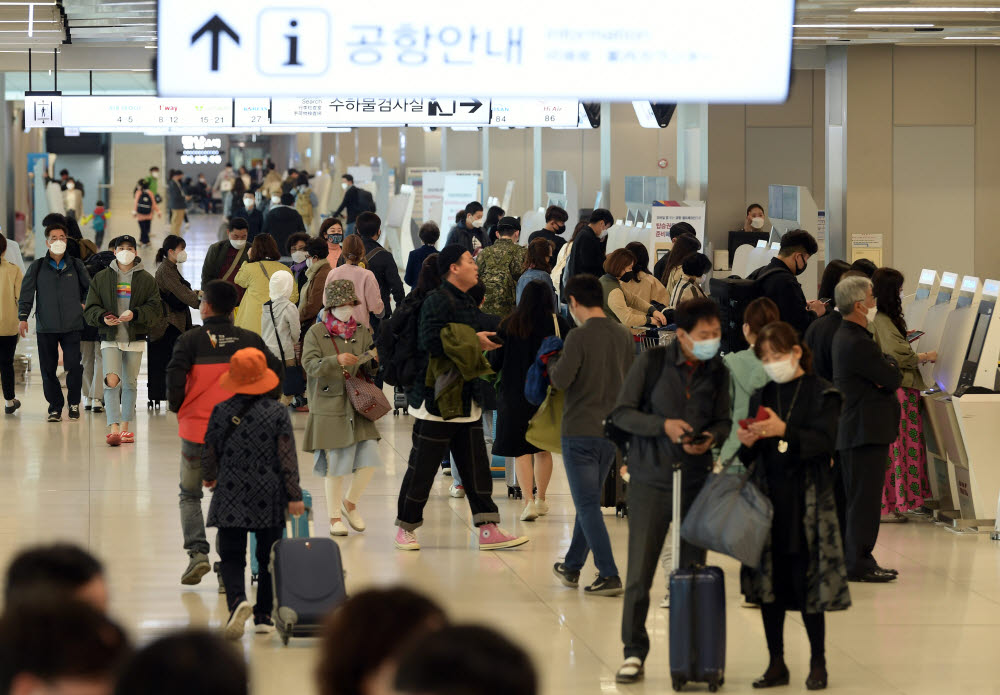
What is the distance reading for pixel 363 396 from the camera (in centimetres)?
807

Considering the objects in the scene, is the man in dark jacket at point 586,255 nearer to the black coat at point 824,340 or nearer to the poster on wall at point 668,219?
the poster on wall at point 668,219

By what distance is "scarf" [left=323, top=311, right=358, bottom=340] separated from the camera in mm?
8094

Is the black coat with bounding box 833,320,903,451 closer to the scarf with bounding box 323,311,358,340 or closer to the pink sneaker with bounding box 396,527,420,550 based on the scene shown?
the pink sneaker with bounding box 396,527,420,550

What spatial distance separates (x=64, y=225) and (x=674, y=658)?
831 centimetres

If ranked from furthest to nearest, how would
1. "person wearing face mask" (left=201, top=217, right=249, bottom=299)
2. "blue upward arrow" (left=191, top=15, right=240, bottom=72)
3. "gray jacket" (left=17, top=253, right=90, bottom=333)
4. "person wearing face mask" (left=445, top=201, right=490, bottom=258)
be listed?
"person wearing face mask" (left=445, top=201, right=490, bottom=258)
"person wearing face mask" (left=201, top=217, right=249, bottom=299)
"gray jacket" (left=17, top=253, right=90, bottom=333)
"blue upward arrow" (left=191, top=15, right=240, bottom=72)

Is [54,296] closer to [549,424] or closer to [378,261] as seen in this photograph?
[378,261]

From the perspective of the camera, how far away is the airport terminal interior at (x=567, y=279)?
388 centimetres

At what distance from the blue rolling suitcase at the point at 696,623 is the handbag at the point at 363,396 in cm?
281

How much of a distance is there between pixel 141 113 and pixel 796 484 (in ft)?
47.7

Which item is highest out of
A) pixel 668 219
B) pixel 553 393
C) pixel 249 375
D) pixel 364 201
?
pixel 364 201

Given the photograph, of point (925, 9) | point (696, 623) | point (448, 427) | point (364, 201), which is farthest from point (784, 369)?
point (364, 201)

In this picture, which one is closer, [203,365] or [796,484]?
[796,484]

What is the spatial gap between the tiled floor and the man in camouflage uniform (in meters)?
1.31

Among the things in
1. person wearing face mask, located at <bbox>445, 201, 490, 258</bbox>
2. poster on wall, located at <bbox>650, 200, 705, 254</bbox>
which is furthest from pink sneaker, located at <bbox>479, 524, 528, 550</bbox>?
person wearing face mask, located at <bbox>445, 201, 490, 258</bbox>
